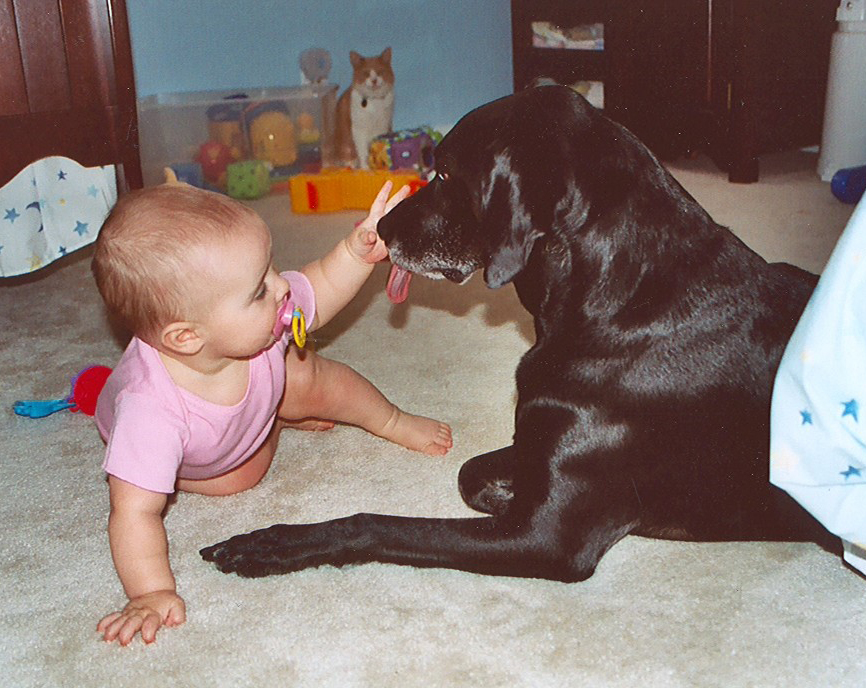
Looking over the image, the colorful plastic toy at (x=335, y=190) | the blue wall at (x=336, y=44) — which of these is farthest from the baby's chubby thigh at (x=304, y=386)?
the blue wall at (x=336, y=44)

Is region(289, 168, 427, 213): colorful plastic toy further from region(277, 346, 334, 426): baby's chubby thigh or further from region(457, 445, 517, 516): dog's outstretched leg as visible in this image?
region(457, 445, 517, 516): dog's outstretched leg

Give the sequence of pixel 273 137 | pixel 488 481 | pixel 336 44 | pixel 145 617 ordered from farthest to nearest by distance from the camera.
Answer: pixel 336 44 → pixel 273 137 → pixel 488 481 → pixel 145 617

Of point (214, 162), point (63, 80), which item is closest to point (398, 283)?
point (63, 80)

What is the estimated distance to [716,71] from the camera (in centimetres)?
314

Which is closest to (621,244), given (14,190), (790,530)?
(790,530)

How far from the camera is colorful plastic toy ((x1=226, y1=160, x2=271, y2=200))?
123 inches

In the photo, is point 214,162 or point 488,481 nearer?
point 488,481

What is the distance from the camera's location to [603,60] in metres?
3.49

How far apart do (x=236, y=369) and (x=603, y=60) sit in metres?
2.54

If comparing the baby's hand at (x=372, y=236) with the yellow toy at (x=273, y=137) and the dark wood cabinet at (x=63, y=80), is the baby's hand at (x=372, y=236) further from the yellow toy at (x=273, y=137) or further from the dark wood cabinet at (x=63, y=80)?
the yellow toy at (x=273, y=137)

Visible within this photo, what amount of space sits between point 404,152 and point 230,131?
62 cm

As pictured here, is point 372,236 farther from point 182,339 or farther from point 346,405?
point 182,339

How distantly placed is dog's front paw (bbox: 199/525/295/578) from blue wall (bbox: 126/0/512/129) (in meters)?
2.56

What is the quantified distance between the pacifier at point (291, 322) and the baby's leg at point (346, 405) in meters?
0.12
